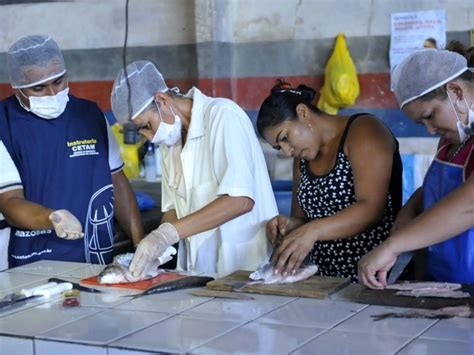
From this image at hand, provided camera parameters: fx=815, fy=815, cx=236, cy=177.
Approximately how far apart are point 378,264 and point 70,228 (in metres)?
1.15

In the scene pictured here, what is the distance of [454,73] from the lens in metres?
2.54

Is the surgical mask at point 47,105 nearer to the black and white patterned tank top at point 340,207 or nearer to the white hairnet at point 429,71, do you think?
the black and white patterned tank top at point 340,207

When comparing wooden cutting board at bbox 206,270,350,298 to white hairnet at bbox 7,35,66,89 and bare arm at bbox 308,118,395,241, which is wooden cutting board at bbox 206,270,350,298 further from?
white hairnet at bbox 7,35,66,89

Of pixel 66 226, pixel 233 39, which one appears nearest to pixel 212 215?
pixel 66 226

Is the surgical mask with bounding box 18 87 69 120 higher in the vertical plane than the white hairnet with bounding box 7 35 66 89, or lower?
lower

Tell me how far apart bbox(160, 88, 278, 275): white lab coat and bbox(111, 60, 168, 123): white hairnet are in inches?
6.8

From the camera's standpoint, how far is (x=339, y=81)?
5.83 m

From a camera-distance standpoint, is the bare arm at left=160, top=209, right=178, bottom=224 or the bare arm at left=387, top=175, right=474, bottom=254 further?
the bare arm at left=160, top=209, right=178, bottom=224

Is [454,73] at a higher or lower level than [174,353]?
higher

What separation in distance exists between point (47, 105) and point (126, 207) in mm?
633

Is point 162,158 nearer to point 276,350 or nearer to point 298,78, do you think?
point 276,350

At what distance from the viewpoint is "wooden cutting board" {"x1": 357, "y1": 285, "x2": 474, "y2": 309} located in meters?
2.30

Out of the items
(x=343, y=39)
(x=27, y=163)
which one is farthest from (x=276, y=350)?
(x=343, y=39)

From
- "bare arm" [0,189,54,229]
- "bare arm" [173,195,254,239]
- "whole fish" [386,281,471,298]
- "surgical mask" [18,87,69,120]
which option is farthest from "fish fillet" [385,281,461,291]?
"surgical mask" [18,87,69,120]
